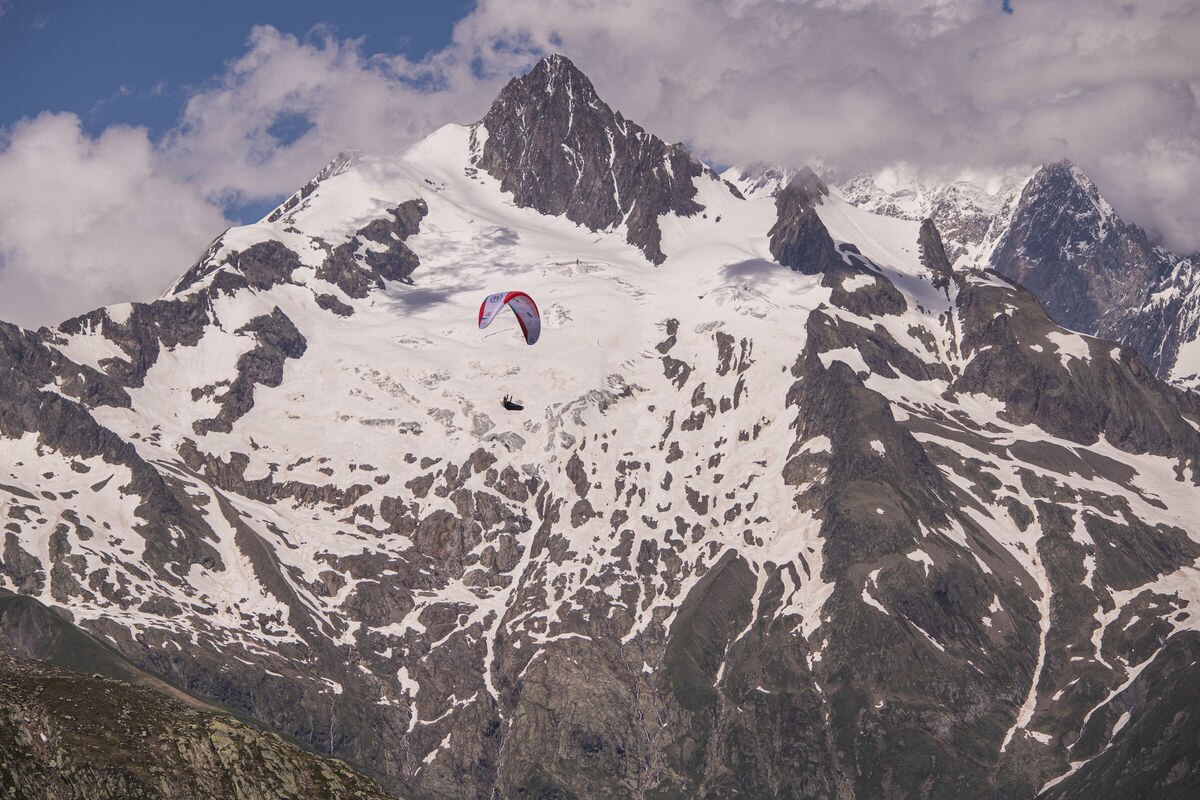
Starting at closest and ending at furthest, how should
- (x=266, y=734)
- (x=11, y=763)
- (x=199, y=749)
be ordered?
(x=11, y=763) → (x=199, y=749) → (x=266, y=734)

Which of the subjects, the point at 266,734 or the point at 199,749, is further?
the point at 266,734

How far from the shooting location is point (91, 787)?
13600 cm

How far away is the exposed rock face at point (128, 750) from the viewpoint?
443 ft

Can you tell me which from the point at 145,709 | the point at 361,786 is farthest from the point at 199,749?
the point at 361,786

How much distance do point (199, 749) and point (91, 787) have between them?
35.9 feet

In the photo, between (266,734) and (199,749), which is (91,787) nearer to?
(199,749)

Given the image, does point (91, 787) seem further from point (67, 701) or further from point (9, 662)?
point (9, 662)

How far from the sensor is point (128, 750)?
140m

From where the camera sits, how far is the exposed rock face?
135125 millimetres

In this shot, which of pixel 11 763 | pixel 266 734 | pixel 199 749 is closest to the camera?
pixel 11 763

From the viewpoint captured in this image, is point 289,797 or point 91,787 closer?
point 91,787

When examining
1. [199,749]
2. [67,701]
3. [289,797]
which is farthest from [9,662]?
[289,797]

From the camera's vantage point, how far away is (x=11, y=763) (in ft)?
437

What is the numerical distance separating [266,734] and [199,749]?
10.9 meters
